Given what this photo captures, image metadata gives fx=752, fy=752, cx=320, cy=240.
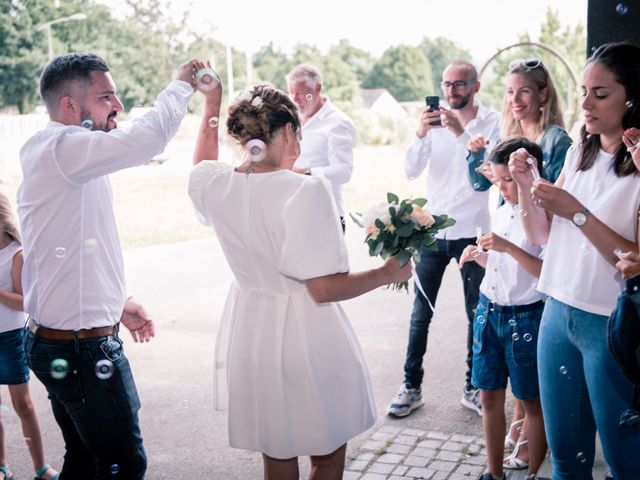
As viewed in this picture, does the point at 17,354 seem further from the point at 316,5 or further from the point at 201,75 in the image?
the point at 316,5

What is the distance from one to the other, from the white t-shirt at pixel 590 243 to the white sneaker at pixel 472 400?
230 centimetres

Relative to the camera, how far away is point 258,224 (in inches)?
99.7

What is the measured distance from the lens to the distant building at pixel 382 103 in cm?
2233

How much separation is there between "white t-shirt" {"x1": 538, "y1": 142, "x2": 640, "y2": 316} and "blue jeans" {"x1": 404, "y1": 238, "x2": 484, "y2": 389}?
198 cm

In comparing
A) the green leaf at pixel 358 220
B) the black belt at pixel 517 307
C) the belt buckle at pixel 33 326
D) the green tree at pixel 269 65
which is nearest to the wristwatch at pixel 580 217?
the green leaf at pixel 358 220

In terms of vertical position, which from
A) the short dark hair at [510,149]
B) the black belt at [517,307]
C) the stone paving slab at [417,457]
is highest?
the short dark hair at [510,149]

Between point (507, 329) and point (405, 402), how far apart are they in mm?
1517

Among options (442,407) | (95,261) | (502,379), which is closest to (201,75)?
(95,261)

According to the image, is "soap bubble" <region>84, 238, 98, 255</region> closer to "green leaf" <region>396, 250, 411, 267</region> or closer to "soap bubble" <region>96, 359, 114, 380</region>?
"soap bubble" <region>96, 359, 114, 380</region>

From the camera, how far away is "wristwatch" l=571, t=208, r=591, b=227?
2518 mm

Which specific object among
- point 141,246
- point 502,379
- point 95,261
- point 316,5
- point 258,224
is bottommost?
point 141,246

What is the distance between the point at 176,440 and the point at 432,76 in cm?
2253

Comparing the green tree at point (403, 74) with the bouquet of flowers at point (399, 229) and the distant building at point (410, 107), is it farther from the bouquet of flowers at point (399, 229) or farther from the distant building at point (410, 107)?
the bouquet of flowers at point (399, 229)

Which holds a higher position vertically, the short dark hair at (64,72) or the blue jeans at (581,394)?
the short dark hair at (64,72)
